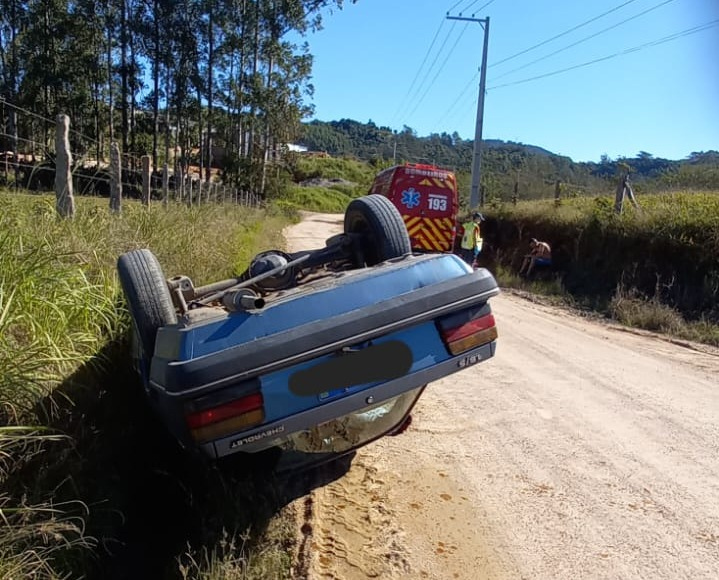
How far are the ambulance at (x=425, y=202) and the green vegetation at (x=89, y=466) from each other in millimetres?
8904

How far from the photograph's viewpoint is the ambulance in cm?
1277

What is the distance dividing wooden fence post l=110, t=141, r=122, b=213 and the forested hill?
1104cm

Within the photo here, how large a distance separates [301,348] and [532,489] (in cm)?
184

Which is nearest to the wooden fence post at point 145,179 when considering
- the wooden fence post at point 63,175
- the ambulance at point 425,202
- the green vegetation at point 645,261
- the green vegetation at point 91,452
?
the green vegetation at point 91,452

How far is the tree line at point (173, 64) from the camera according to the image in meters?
33.0

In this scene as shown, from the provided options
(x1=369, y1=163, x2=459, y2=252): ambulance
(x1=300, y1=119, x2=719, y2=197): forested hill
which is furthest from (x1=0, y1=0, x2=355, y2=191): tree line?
(x1=369, y1=163, x2=459, y2=252): ambulance

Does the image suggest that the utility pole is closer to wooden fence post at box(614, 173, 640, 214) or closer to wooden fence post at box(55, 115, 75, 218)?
wooden fence post at box(614, 173, 640, 214)

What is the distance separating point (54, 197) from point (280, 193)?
111 feet

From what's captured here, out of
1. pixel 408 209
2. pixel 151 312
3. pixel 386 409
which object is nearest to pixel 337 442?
pixel 386 409

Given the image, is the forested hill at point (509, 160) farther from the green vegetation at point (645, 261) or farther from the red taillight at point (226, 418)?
the red taillight at point (226, 418)

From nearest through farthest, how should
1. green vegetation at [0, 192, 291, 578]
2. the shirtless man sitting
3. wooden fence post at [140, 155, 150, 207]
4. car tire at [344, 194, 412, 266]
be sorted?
green vegetation at [0, 192, 291, 578], car tire at [344, 194, 412, 266], wooden fence post at [140, 155, 150, 207], the shirtless man sitting

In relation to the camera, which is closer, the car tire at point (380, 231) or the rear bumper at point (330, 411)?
the rear bumper at point (330, 411)

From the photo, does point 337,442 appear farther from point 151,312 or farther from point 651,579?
point 651,579

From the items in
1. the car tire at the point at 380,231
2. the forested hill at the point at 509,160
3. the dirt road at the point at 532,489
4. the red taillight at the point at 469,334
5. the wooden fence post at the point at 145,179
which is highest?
the forested hill at the point at 509,160
